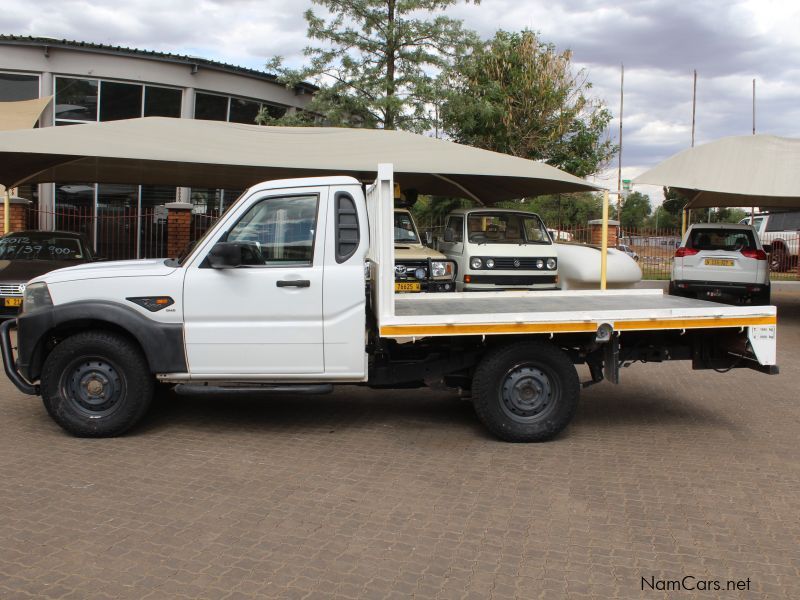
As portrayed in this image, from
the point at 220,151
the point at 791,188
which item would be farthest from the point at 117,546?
the point at 791,188

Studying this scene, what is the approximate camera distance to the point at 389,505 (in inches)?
178

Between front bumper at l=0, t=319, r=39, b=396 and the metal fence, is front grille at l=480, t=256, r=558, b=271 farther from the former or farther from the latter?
the metal fence

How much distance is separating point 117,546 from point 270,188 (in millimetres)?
2924

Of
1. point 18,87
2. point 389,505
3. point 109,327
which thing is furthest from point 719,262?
point 18,87

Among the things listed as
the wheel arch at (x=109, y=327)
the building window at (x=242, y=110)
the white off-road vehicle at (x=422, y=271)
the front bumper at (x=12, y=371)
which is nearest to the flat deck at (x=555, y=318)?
the wheel arch at (x=109, y=327)

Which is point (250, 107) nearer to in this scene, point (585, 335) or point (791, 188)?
point (791, 188)

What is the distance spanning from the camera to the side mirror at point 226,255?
540 centimetres

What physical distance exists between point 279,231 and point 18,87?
16733 millimetres

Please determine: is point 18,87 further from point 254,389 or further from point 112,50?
point 254,389

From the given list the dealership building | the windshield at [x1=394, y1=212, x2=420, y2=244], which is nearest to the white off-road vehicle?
the windshield at [x1=394, y1=212, x2=420, y2=244]

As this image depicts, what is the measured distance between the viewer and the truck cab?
1178 centimetres

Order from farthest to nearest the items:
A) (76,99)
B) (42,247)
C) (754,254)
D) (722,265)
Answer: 1. (76,99)
2. (722,265)
3. (754,254)
4. (42,247)

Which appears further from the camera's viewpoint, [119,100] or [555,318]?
[119,100]

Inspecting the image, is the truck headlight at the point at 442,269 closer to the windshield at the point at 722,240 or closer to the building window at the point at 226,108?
the windshield at the point at 722,240
